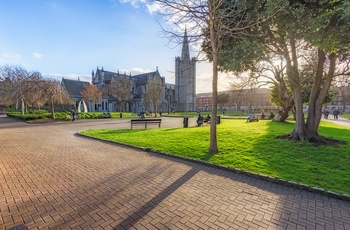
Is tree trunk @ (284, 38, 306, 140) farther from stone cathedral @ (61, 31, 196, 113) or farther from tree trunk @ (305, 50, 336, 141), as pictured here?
stone cathedral @ (61, 31, 196, 113)

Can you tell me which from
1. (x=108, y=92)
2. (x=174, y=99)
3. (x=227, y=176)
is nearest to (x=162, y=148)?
(x=227, y=176)

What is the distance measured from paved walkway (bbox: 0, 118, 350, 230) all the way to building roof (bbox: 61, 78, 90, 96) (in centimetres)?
6506

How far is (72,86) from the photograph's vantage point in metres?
65.9

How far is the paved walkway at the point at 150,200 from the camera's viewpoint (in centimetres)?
344

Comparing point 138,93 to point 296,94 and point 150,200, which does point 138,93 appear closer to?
point 296,94

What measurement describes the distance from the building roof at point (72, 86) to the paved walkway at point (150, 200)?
213ft

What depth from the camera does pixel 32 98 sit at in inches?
1084

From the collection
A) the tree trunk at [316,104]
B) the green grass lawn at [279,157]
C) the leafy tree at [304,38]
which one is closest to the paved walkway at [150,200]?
the green grass lawn at [279,157]

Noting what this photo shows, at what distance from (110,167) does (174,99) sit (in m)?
79.7

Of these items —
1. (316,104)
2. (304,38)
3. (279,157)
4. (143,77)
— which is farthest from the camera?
(143,77)

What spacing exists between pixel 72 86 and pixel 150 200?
71.4 metres

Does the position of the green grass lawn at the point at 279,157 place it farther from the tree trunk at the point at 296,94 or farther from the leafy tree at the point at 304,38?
the leafy tree at the point at 304,38

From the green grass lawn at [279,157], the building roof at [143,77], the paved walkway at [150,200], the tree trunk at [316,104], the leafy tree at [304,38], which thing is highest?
the building roof at [143,77]

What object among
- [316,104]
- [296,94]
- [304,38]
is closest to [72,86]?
[296,94]
